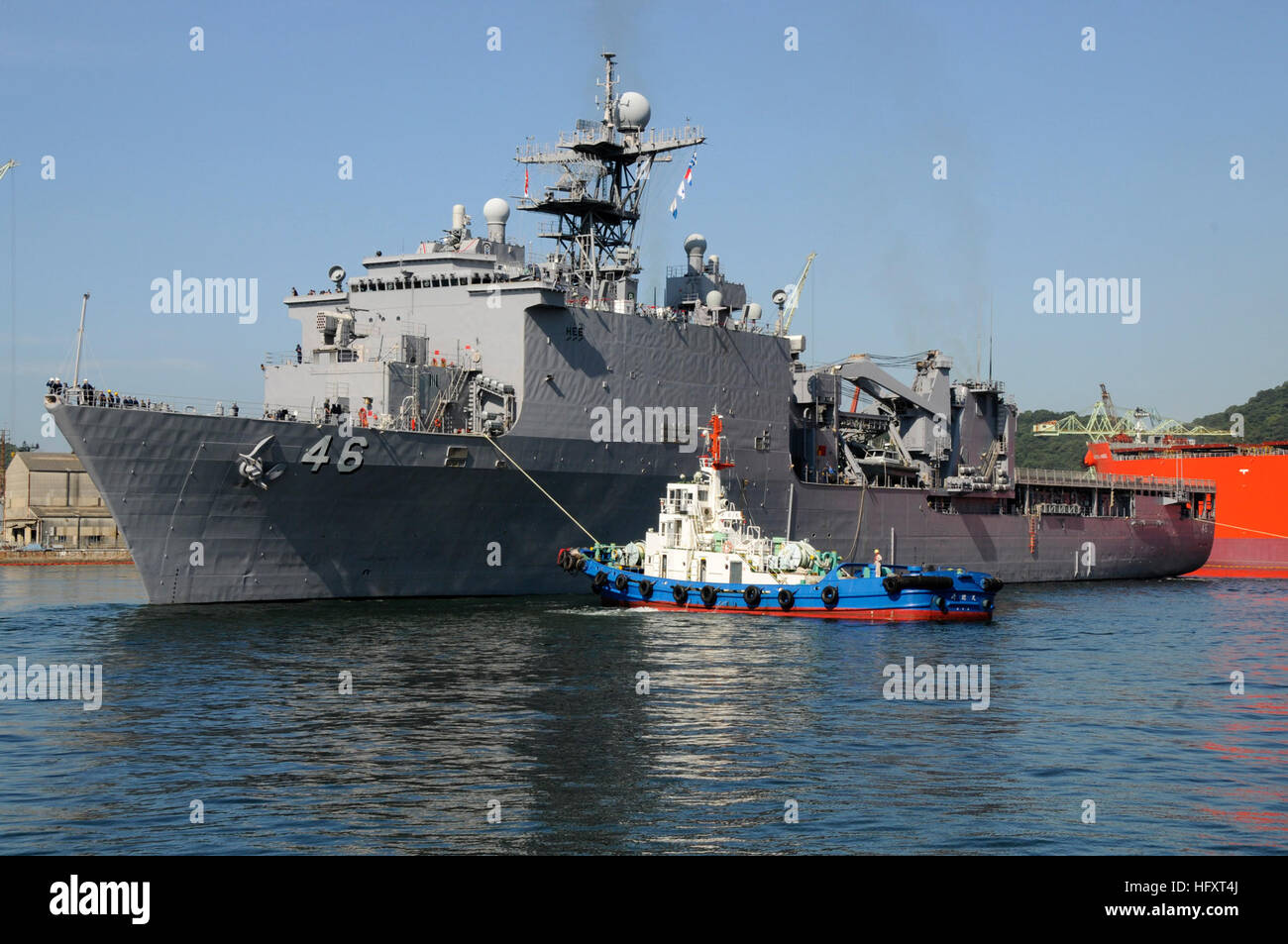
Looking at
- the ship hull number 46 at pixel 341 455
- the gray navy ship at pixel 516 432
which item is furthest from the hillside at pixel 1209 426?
the ship hull number 46 at pixel 341 455

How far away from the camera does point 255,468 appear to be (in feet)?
103

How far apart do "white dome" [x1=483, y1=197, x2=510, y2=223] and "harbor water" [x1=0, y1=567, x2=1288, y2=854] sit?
51.3ft

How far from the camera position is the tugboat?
3550cm

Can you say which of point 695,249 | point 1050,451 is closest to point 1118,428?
point 1050,451

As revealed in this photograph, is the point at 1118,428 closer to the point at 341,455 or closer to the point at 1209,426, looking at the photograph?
the point at 1209,426

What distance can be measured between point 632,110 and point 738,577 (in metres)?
18.8

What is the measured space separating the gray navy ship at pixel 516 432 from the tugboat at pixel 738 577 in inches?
103
